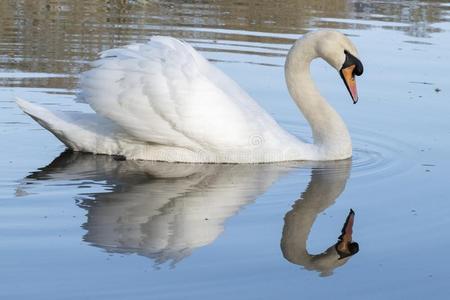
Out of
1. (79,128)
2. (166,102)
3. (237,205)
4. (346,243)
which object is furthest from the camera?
(79,128)

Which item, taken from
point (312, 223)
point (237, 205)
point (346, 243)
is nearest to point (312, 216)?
point (312, 223)

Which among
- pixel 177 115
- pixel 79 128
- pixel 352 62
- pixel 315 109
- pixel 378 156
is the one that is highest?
pixel 352 62

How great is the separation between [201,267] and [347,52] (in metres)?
3.92

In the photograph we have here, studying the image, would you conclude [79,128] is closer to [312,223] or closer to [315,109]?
[315,109]

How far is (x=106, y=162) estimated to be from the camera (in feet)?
31.1

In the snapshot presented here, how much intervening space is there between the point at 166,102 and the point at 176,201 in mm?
1306

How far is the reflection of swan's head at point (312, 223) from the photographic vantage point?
687 cm

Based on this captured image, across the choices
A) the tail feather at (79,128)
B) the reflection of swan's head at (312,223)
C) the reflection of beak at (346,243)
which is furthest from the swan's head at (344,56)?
the reflection of beak at (346,243)

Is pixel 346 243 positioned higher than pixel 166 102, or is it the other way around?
pixel 166 102

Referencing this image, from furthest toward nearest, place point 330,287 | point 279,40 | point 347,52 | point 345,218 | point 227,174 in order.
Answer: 1. point 279,40
2. point 347,52
3. point 227,174
4. point 345,218
5. point 330,287

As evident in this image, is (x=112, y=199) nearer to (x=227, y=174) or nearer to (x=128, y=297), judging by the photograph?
(x=227, y=174)

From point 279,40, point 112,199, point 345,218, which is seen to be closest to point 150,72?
point 112,199

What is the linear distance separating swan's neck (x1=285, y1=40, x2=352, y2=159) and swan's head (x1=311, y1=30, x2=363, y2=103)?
0.80 feet

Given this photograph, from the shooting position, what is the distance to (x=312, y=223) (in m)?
7.73
